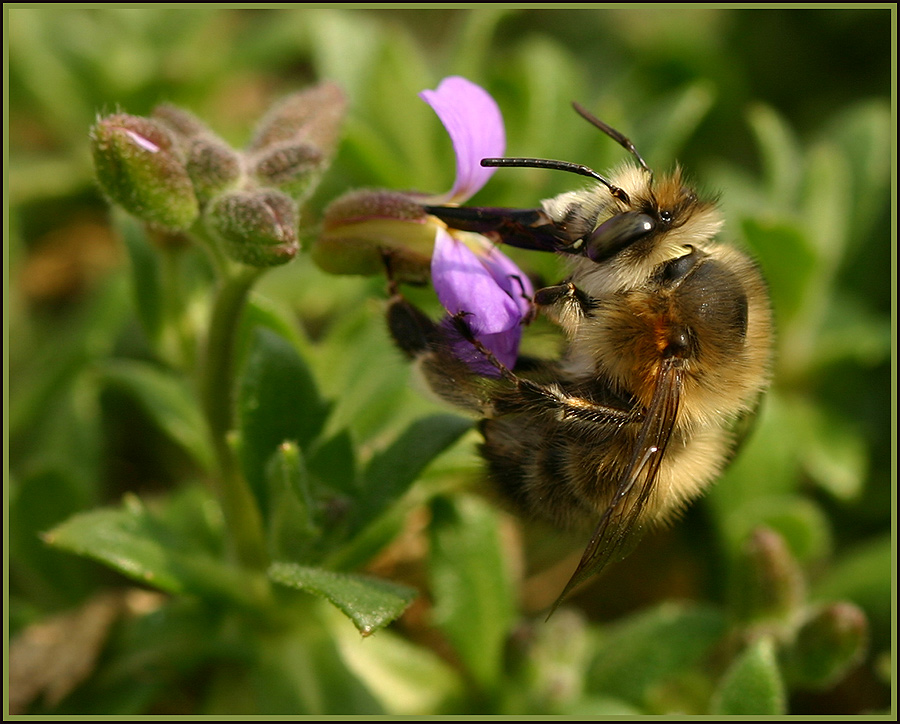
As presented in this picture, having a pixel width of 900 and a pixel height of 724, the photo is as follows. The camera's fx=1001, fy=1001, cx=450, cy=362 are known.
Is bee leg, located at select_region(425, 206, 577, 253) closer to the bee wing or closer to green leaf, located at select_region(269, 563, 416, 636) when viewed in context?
the bee wing

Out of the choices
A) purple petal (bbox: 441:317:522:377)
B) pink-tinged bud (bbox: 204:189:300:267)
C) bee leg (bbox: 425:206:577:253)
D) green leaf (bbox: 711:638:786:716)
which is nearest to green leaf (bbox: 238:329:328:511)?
pink-tinged bud (bbox: 204:189:300:267)

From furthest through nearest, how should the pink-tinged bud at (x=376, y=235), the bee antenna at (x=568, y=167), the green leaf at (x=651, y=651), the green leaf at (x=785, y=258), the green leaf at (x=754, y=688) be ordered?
the green leaf at (x=785, y=258)
the green leaf at (x=651, y=651)
the green leaf at (x=754, y=688)
the pink-tinged bud at (x=376, y=235)
the bee antenna at (x=568, y=167)

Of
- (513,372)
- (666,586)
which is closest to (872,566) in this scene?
(666,586)

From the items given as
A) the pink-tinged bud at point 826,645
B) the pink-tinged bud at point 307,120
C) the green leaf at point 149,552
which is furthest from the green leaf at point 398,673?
the pink-tinged bud at point 307,120

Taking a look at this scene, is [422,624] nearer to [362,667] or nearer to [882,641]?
[362,667]

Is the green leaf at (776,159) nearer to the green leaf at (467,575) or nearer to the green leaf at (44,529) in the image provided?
the green leaf at (467,575)
